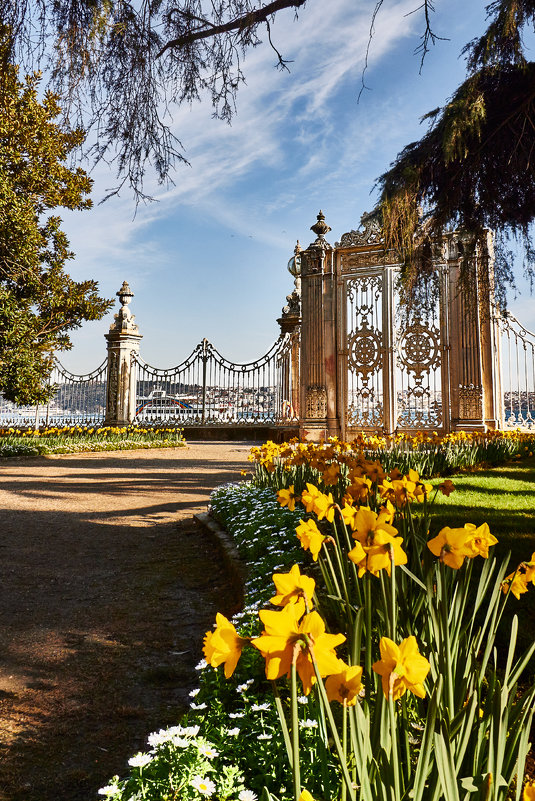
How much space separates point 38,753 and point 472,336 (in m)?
8.59

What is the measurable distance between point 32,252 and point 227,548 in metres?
10.9

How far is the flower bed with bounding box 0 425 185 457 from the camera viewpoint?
1341 cm

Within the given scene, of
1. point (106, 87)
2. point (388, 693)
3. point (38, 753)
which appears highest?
point (106, 87)

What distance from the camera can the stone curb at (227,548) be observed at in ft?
11.3

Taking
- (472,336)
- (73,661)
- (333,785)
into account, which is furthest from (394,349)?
(333,785)

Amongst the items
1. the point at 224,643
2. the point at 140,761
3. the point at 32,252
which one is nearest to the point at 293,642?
the point at 224,643

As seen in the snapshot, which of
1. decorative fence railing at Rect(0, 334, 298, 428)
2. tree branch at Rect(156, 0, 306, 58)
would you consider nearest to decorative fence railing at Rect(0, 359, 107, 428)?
decorative fence railing at Rect(0, 334, 298, 428)

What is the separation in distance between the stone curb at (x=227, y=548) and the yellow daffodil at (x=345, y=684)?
2.35 metres

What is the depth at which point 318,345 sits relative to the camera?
31.8 ft

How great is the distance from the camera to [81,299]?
44.5 feet

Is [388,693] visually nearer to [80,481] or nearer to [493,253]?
[493,253]

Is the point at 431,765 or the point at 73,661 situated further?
the point at 73,661

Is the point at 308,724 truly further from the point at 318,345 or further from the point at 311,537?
the point at 318,345

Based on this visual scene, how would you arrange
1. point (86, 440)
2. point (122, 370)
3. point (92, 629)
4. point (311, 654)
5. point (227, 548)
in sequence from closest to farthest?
1. point (311, 654)
2. point (92, 629)
3. point (227, 548)
4. point (86, 440)
5. point (122, 370)
